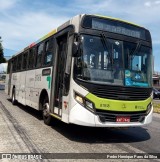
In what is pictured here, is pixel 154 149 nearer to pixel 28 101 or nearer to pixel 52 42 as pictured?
pixel 52 42

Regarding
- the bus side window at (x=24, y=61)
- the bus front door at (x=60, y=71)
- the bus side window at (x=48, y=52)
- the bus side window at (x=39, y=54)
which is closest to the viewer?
the bus front door at (x=60, y=71)

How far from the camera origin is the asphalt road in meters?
7.15

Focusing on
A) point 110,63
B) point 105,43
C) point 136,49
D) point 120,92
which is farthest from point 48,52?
point 120,92


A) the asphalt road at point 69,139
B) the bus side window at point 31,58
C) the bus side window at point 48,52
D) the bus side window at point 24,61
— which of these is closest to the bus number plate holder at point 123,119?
the asphalt road at point 69,139

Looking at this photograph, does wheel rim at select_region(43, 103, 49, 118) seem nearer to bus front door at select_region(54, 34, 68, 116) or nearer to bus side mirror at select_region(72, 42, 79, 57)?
bus front door at select_region(54, 34, 68, 116)

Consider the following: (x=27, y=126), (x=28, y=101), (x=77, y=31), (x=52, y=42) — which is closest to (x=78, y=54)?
(x=77, y=31)

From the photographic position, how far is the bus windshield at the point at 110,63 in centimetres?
779

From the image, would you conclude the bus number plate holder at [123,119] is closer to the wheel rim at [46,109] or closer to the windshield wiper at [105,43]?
the windshield wiper at [105,43]

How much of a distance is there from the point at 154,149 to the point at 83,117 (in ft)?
6.32

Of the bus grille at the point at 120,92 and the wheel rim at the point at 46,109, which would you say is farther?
the wheel rim at the point at 46,109

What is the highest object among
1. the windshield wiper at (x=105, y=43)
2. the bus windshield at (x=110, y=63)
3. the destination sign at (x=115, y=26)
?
the destination sign at (x=115, y=26)

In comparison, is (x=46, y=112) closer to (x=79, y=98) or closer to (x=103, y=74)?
(x=79, y=98)

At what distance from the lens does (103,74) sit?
784cm

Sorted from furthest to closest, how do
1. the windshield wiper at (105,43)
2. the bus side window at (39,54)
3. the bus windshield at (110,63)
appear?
the bus side window at (39,54)
the windshield wiper at (105,43)
the bus windshield at (110,63)
